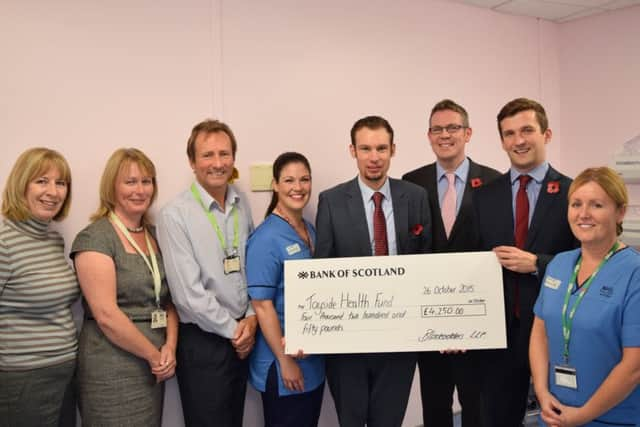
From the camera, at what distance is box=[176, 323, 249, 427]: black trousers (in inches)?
83.5

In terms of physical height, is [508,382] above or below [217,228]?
below

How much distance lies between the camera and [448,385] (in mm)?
2398

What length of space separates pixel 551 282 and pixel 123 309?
1.67 m

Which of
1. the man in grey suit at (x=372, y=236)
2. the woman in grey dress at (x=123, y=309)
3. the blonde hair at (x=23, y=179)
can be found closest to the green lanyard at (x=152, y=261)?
the woman in grey dress at (x=123, y=309)

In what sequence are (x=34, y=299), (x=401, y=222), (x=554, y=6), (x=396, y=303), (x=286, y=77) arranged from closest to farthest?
(x=34, y=299)
(x=396, y=303)
(x=401, y=222)
(x=286, y=77)
(x=554, y=6)

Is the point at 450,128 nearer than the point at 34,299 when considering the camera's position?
No

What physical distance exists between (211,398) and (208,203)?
863 millimetres

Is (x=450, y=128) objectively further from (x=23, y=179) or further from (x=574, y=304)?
(x=23, y=179)

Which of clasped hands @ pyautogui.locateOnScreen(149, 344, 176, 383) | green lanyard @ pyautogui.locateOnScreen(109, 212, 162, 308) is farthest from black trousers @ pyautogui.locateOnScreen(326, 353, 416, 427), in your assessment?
green lanyard @ pyautogui.locateOnScreen(109, 212, 162, 308)

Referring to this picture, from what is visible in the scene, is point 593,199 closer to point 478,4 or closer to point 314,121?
point 314,121

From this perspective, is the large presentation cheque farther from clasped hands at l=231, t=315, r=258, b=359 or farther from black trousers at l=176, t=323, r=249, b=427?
black trousers at l=176, t=323, r=249, b=427

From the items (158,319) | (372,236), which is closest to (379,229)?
(372,236)

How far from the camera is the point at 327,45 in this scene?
290 cm

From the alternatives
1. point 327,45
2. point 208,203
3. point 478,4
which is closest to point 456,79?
point 478,4
